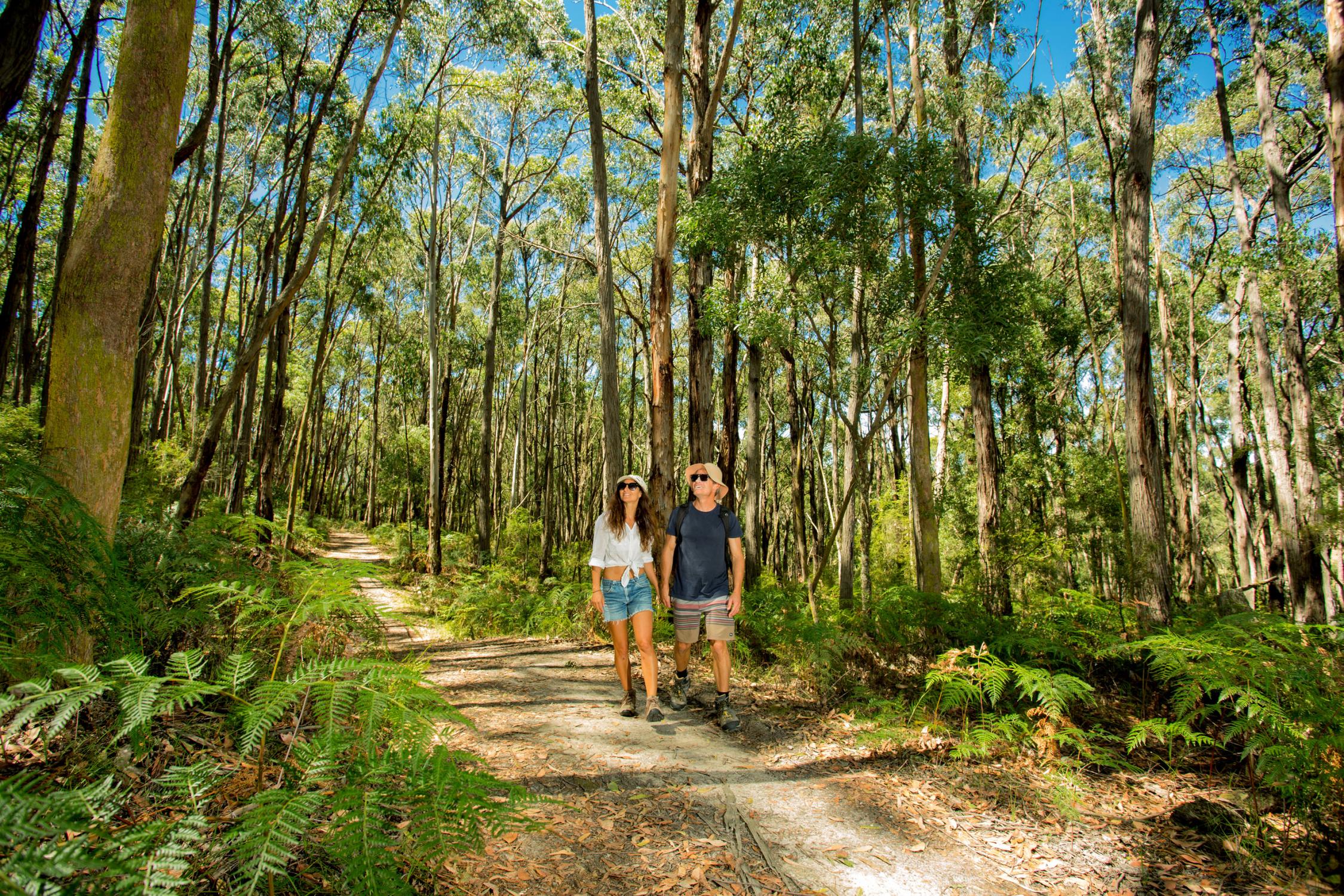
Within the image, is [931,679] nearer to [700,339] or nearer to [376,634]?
[376,634]

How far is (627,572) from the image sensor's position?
172 inches

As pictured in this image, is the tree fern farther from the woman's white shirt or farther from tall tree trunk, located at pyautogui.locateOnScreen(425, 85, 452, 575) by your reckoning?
tall tree trunk, located at pyautogui.locateOnScreen(425, 85, 452, 575)

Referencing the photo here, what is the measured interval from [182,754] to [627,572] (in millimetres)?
2549

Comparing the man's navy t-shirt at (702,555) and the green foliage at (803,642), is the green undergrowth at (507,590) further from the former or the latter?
the man's navy t-shirt at (702,555)

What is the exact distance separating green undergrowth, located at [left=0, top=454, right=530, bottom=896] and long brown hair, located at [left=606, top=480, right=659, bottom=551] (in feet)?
5.76

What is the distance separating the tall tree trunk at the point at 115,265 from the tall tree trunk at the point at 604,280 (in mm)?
5722

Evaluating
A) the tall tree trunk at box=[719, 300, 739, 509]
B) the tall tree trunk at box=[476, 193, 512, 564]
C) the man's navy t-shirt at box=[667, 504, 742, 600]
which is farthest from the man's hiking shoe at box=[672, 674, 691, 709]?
the tall tree trunk at box=[476, 193, 512, 564]

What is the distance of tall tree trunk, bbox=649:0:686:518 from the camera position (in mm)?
7203

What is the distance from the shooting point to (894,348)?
27.8ft

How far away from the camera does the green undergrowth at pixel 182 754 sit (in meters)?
1.44

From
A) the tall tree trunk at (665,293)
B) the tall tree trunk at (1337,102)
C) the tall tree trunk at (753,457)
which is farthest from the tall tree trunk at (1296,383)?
the tall tree trunk at (665,293)

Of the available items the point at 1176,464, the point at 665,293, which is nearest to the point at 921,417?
the point at 665,293

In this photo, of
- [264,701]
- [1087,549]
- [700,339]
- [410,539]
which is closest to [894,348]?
[700,339]

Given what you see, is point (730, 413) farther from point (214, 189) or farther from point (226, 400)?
point (214, 189)
